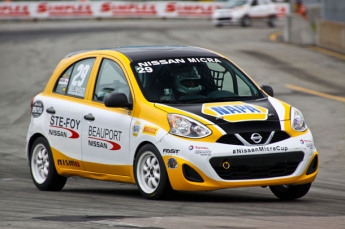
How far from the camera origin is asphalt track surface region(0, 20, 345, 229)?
7789 mm

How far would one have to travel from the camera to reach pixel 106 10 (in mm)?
61406

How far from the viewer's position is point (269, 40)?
122 ft

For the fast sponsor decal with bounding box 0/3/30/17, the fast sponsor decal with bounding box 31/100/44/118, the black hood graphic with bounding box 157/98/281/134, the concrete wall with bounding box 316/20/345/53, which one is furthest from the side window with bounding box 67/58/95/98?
the fast sponsor decal with bounding box 0/3/30/17

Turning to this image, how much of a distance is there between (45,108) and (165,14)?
51.8m

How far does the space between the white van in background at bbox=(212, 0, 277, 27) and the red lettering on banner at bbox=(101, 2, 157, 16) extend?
12.7 m

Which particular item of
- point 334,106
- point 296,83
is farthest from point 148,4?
point 334,106

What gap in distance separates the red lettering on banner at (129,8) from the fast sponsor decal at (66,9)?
117 cm

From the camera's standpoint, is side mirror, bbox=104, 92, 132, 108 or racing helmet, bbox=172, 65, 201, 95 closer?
side mirror, bbox=104, 92, 132, 108

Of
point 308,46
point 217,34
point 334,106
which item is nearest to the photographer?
point 334,106

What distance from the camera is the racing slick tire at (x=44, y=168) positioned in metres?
10.7

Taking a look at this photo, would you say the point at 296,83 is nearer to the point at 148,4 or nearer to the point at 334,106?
the point at 334,106

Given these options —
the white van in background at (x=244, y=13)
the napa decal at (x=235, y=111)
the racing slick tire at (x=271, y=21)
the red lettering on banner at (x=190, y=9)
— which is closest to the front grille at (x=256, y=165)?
the napa decal at (x=235, y=111)

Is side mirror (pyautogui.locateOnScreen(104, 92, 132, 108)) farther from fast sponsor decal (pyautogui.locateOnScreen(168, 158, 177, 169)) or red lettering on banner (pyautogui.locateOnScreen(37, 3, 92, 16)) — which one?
red lettering on banner (pyautogui.locateOnScreen(37, 3, 92, 16))

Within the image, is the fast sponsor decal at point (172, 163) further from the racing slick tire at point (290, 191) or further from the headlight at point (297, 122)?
the racing slick tire at point (290, 191)
